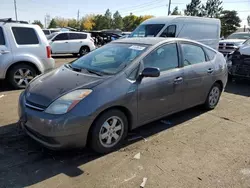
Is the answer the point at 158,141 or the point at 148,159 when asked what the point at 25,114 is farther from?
the point at 158,141

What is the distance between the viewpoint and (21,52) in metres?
6.77

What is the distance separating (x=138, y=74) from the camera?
12.3 feet

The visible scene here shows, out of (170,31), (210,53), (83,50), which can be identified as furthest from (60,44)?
(210,53)

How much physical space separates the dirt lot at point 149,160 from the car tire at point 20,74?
2.29 m

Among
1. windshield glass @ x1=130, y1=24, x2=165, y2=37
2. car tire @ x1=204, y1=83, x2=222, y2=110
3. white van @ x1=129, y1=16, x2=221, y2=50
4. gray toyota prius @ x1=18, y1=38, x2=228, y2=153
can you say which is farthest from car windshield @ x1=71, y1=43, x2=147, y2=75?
windshield glass @ x1=130, y1=24, x2=165, y2=37

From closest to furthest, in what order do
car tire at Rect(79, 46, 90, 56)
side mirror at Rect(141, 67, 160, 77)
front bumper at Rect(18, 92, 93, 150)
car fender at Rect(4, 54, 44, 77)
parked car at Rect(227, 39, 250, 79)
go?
front bumper at Rect(18, 92, 93, 150) < side mirror at Rect(141, 67, 160, 77) < car fender at Rect(4, 54, 44, 77) < parked car at Rect(227, 39, 250, 79) < car tire at Rect(79, 46, 90, 56)

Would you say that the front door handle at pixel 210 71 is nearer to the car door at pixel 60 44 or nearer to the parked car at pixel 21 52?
the parked car at pixel 21 52

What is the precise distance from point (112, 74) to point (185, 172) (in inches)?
63.4

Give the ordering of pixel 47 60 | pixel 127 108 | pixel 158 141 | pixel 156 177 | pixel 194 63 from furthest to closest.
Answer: pixel 47 60, pixel 194 63, pixel 158 141, pixel 127 108, pixel 156 177

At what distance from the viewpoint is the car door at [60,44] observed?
50.0 feet

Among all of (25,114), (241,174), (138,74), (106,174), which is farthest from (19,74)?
(241,174)

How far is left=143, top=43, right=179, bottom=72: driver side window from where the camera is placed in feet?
13.0

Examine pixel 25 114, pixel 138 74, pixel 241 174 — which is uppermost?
pixel 138 74

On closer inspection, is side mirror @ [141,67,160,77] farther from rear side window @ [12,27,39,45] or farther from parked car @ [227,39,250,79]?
parked car @ [227,39,250,79]
